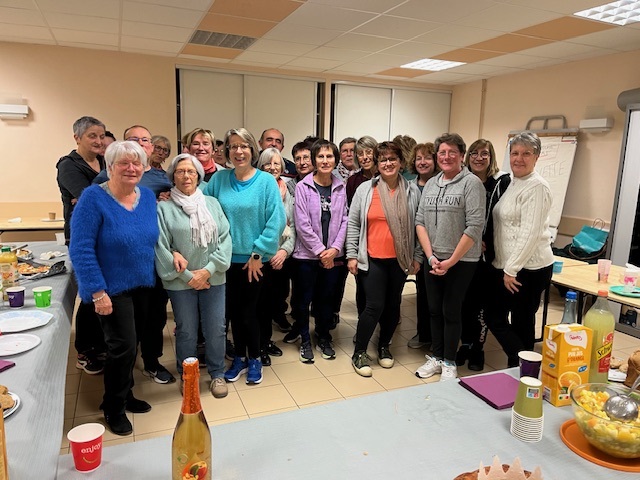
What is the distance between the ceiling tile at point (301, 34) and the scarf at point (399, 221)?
7.04ft

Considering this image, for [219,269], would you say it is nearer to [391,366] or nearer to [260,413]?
[260,413]

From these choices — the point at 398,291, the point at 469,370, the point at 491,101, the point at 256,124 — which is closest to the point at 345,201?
the point at 398,291

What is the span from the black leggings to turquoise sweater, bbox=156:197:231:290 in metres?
1.28

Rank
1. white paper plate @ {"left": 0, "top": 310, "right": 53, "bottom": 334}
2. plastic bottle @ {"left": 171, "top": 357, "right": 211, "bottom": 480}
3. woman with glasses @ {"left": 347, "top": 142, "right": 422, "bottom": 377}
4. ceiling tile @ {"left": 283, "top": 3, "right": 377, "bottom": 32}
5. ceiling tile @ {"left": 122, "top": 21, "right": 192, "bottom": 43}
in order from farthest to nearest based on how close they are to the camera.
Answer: ceiling tile @ {"left": 122, "top": 21, "right": 192, "bottom": 43} < ceiling tile @ {"left": 283, "top": 3, "right": 377, "bottom": 32} < woman with glasses @ {"left": 347, "top": 142, "right": 422, "bottom": 377} < white paper plate @ {"left": 0, "top": 310, "right": 53, "bottom": 334} < plastic bottle @ {"left": 171, "top": 357, "right": 211, "bottom": 480}

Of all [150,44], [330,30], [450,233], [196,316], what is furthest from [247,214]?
[150,44]

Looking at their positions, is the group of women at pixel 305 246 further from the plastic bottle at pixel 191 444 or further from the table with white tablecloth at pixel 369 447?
the plastic bottle at pixel 191 444

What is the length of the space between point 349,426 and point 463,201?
1799mm

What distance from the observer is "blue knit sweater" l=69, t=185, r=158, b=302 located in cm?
203

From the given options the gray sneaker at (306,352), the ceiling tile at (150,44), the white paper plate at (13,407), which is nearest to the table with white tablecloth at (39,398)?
the white paper plate at (13,407)

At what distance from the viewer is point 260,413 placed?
2.58m

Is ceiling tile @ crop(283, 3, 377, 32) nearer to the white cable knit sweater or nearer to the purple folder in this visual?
the white cable knit sweater

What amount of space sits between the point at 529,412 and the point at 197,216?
1.84 metres

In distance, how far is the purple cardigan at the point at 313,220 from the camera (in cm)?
303

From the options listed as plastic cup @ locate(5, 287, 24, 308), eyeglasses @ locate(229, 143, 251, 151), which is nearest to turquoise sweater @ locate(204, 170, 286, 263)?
eyeglasses @ locate(229, 143, 251, 151)
